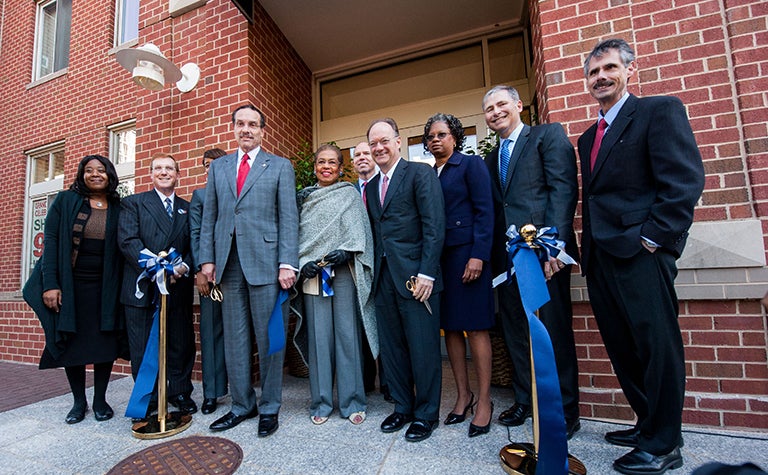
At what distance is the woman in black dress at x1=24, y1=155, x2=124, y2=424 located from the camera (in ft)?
8.75

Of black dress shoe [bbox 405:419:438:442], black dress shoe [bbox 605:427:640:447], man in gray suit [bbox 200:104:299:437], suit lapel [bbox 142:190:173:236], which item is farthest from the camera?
suit lapel [bbox 142:190:173:236]

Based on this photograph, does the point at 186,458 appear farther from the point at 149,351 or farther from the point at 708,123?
the point at 708,123

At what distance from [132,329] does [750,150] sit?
425 centimetres

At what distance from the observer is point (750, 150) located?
7.25 feet

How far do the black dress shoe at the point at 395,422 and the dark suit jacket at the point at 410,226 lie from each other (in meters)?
0.78

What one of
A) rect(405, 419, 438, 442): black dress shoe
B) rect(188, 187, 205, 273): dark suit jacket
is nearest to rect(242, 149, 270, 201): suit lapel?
rect(188, 187, 205, 273): dark suit jacket

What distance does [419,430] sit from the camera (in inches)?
84.9

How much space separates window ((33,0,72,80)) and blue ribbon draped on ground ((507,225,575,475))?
26.3ft

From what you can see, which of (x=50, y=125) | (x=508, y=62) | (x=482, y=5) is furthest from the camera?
(x=50, y=125)

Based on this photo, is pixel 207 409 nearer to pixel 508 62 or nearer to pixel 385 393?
pixel 385 393

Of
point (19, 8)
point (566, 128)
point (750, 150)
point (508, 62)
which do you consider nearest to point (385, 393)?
point (566, 128)

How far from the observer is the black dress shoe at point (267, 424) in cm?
229

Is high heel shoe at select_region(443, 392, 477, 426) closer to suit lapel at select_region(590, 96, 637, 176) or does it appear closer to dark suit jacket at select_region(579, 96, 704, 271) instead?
dark suit jacket at select_region(579, 96, 704, 271)

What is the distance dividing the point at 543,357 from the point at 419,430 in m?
0.93
